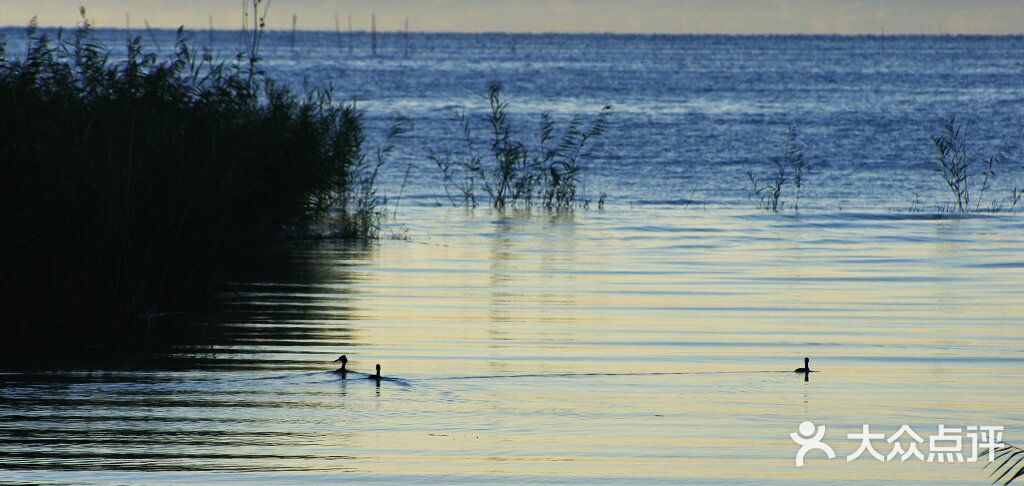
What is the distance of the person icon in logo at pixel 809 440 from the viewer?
18.8 feet

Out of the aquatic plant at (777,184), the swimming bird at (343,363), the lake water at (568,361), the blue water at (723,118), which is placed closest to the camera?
the lake water at (568,361)

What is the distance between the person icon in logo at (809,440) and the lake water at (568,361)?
0.06m

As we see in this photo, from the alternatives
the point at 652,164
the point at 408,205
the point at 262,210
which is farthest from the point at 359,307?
the point at 652,164

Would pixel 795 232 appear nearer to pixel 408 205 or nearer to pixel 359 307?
pixel 408 205

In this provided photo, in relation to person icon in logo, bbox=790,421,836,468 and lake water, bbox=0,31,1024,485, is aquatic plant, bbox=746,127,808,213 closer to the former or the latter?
lake water, bbox=0,31,1024,485

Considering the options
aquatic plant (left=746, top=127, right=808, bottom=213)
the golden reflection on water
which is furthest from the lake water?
aquatic plant (left=746, top=127, right=808, bottom=213)

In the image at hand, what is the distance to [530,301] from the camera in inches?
396

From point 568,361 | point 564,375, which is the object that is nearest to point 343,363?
point 564,375

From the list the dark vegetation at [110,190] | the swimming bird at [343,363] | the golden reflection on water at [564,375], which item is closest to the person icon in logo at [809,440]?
the golden reflection on water at [564,375]

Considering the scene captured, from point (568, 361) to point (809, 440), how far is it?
2.12 m

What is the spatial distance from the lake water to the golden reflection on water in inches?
0.9

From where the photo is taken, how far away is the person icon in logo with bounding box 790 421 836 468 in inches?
226

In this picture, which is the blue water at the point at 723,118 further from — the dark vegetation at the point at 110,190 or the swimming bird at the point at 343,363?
the swimming bird at the point at 343,363

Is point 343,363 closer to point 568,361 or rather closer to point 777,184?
point 568,361
